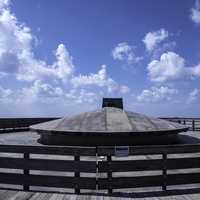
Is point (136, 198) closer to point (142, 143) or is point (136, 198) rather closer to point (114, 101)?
point (142, 143)

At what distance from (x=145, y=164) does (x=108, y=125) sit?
38.5 feet

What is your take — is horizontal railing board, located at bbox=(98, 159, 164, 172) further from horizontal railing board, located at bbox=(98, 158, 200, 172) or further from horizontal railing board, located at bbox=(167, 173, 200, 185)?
horizontal railing board, located at bbox=(167, 173, 200, 185)

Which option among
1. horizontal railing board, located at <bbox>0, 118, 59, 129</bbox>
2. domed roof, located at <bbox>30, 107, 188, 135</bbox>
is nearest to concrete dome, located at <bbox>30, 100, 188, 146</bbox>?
domed roof, located at <bbox>30, 107, 188, 135</bbox>

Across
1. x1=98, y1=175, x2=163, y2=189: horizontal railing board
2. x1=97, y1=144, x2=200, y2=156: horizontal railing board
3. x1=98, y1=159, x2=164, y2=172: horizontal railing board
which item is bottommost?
x1=98, y1=175, x2=163, y2=189: horizontal railing board

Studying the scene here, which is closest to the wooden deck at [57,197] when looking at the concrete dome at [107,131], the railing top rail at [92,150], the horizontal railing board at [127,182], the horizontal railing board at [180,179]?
the horizontal railing board at [127,182]

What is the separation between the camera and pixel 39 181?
895cm

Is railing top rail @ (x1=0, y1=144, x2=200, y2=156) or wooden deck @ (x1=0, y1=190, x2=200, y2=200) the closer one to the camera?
wooden deck @ (x1=0, y1=190, x2=200, y2=200)

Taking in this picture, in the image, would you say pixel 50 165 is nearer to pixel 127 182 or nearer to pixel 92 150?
pixel 92 150

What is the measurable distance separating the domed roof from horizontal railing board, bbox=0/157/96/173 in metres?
10.3

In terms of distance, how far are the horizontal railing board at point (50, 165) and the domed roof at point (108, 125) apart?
10259 mm

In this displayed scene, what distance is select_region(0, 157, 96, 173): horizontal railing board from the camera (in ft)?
28.6

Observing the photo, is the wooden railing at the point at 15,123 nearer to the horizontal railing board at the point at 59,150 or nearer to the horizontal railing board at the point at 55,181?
the horizontal railing board at the point at 55,181

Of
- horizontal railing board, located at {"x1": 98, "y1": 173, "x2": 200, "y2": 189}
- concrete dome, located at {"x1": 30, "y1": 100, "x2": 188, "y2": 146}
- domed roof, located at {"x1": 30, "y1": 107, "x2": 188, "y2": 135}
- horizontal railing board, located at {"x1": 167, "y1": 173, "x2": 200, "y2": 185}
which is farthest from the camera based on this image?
domed roof, located at {"x1": 30, "y1": 107, "x2": 188, "y2": 135}

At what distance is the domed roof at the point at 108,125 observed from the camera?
19.7 meters
